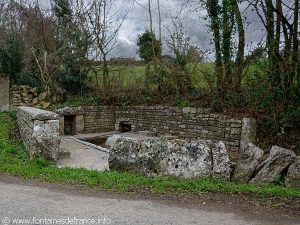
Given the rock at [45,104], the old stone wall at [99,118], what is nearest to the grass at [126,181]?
the old stone wall at [99,118]

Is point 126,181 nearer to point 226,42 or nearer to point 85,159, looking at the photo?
point 85,159

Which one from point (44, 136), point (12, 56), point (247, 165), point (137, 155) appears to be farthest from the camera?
point (12, 56)

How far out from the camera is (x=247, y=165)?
8.64m

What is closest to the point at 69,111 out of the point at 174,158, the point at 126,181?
the point at 174,158

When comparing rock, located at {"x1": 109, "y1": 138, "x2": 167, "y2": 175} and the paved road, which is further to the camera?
rock, located at {"x1": 109, "y1": 138, "x2": 167, "y2": 175}

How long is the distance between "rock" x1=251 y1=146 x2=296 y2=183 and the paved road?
9.80 feet

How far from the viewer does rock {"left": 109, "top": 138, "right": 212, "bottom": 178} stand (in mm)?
7785

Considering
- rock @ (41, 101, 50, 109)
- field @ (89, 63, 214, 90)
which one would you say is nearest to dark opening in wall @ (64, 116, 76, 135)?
rock @ (41, 101, 50, 109)

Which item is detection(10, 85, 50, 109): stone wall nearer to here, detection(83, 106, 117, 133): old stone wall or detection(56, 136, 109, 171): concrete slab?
detection(83, 106, 117, 133): old stone wall

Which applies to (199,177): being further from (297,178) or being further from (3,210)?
(3,210)

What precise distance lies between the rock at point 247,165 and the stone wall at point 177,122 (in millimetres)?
3383

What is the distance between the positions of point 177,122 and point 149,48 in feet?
18.8

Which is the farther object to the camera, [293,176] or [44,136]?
[44,136]

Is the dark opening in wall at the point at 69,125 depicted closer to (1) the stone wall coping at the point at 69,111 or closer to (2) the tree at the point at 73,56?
(1) the stone wall coping at the point at 69,111
